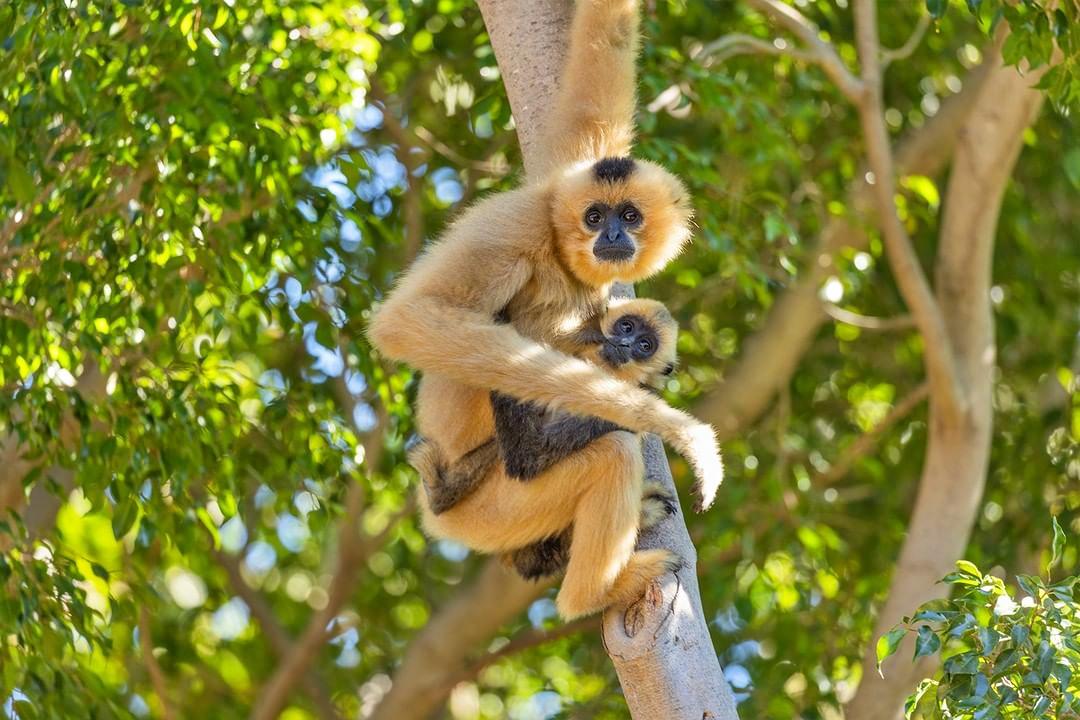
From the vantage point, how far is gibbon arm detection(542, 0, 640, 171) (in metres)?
4.51

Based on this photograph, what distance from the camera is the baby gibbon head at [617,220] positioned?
433 centimetres

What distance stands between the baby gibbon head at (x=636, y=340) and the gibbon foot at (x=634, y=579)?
0.76 metres

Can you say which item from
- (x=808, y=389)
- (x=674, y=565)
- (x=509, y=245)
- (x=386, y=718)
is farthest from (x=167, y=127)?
(x=808, y=389)

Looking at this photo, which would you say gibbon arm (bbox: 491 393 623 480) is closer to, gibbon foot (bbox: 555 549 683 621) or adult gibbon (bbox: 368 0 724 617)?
adult gibbon (bbox: 368 0 724 617)

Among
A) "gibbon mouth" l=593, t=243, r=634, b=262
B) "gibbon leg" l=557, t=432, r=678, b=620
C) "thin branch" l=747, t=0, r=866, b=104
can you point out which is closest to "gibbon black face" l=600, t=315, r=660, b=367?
"gibbon mouth" l=593, t=243, r=634, b=262

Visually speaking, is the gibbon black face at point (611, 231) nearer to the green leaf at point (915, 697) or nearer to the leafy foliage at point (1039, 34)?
the leafy foliage at point (1039, 34)

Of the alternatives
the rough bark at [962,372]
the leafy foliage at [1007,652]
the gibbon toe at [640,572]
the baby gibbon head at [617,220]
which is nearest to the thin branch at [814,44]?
the rough bark at [962,372]

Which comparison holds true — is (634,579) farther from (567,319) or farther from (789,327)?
(789,327)

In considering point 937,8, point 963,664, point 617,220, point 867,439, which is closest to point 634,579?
point 963,664

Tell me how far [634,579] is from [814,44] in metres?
3.39

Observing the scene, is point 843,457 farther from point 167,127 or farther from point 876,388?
point 167,127

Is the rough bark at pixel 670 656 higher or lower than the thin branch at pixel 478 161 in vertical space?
higher

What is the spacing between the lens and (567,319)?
4414mm

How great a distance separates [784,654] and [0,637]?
4278 mm
